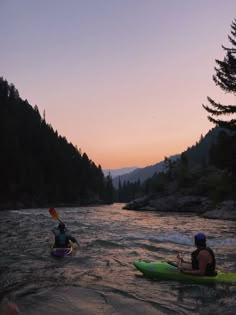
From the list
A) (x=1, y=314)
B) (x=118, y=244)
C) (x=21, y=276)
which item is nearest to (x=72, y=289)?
(x=21, y=276)

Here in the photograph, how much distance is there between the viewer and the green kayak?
41.2 feet

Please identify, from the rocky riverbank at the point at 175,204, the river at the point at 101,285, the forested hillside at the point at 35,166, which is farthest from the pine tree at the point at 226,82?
the forested hillside at the point at 35,166

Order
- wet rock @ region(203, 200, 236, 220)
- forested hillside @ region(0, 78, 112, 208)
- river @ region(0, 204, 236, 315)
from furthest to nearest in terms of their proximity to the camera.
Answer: forested hillside @ region(0, 78, 112, 208) < wet rock @ region(203, 200, 236, 220) < river @ region(0, 204, 236, 315)

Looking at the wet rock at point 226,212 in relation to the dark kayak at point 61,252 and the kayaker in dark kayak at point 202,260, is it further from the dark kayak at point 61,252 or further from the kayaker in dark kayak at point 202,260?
the kayaker in dark kayak at point 202,260

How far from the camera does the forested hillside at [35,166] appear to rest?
95.1 meters

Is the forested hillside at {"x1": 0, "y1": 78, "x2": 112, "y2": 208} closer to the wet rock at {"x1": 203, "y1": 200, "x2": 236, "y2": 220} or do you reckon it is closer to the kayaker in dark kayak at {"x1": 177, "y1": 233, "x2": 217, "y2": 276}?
the wet rock at {"x1": 203, "y1": 200, "x2": 236, "y2": 220}

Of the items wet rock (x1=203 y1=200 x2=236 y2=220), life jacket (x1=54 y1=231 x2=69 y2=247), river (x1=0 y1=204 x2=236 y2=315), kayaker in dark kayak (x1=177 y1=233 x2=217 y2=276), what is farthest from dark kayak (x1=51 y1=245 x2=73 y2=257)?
wet rock (x1=203 y1=200 x2=236 y2=220)

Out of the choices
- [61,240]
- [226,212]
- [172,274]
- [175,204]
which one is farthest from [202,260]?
[175,204]

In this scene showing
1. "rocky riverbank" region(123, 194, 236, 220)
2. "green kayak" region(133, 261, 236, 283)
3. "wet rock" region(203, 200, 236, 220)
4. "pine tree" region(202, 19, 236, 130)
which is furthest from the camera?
"rocky riverbank" region(123, 194, 236, 220)

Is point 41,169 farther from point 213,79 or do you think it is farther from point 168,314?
point 168,314

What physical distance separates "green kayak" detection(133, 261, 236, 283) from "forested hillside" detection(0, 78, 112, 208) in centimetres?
7385

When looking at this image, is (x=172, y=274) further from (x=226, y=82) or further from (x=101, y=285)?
(x=226, y=82)

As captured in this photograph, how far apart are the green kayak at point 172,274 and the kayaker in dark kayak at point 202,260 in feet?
0.52

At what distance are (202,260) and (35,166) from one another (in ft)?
332
